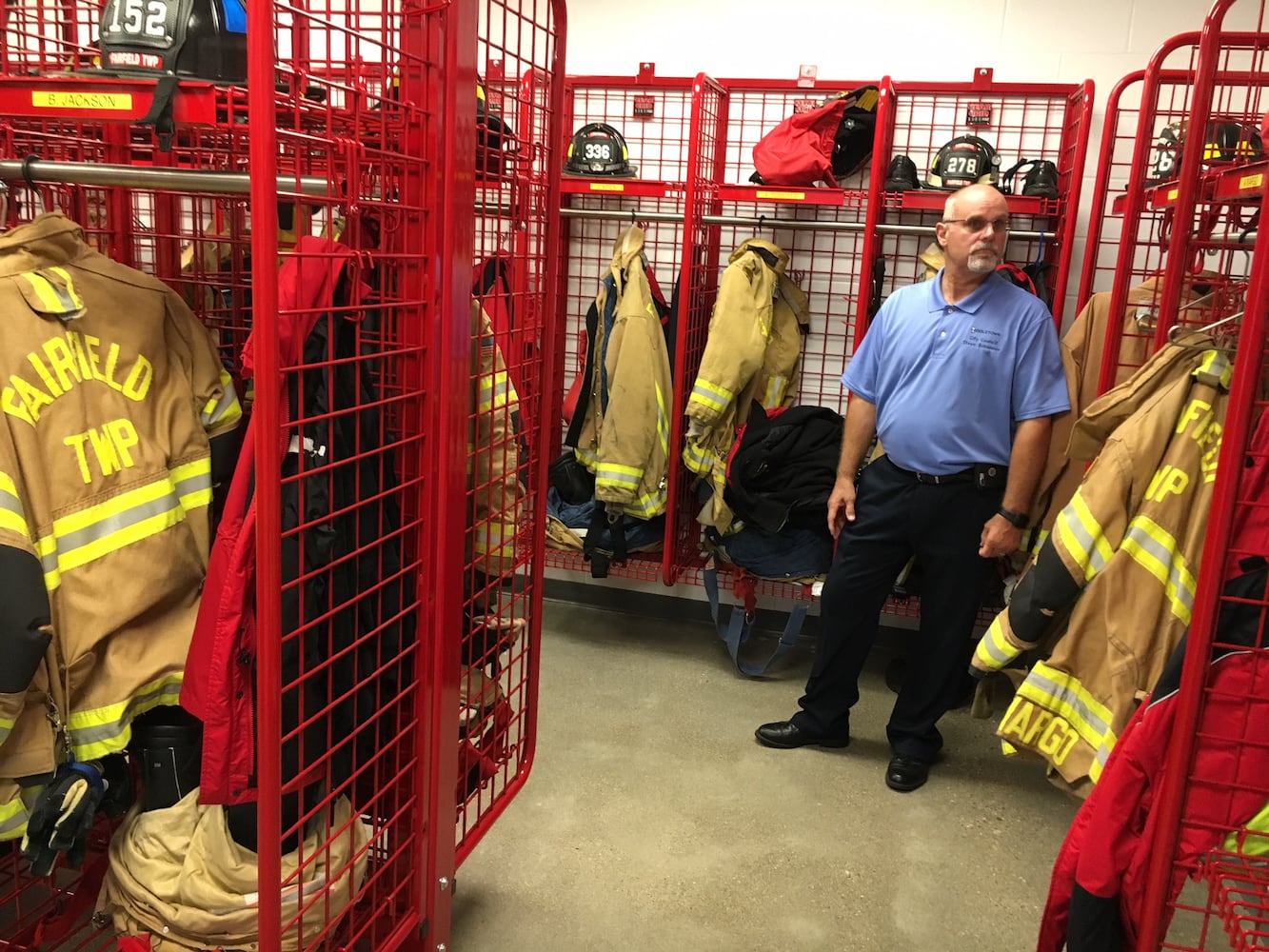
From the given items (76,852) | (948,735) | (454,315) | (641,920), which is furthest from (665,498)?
(76,852)

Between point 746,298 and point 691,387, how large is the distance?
0.54 m

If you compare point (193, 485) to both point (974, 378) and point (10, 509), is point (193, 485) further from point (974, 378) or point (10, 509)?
point (974, 378)

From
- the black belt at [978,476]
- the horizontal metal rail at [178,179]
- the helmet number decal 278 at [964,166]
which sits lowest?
the black belt at [978,476]

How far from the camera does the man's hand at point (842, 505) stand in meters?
3.29

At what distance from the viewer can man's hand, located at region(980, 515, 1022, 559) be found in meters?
2.95

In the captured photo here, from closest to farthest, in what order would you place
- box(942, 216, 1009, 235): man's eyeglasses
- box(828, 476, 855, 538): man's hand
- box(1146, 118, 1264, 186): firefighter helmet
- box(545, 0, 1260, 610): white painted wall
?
box(1146, 118, 1264, 186): firefighter helmet < box(942, 216, 1009, 235): man's eyeglasses < box(828, 476, 855, 538): man's hand < box(545, 0, 1260, 610): white painted wall

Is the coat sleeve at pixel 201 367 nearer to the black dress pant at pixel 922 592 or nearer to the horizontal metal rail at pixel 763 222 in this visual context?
the black dress pant at pixel 922 592

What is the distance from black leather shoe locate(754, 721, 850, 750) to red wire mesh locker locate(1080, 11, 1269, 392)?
145 centimetres

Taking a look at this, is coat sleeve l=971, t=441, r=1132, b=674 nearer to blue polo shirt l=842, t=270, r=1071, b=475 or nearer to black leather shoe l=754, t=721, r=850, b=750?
blue polo shirt l=842, t=270, r=1071, b=475

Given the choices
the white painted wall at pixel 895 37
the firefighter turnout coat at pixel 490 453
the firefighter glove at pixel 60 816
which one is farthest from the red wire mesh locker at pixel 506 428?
the white painted wall at pixel 895 37

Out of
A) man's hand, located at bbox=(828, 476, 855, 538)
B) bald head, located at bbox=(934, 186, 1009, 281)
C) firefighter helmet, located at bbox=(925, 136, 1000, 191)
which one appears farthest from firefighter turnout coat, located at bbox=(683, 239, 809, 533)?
bald head, located at bbox=(934, 186, 1009, 281)

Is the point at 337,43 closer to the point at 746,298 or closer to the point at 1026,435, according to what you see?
the point at 746,298

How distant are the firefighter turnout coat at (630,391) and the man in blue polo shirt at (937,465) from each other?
80 centimetres

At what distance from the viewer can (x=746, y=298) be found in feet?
12.3
